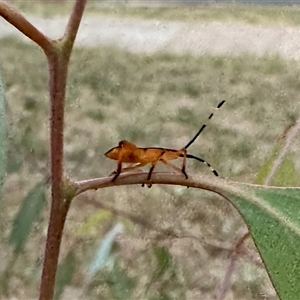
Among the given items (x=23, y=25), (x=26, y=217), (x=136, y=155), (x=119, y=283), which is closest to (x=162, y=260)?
(x=119, y=283)

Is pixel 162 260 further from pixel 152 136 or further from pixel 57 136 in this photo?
pixel 57 136

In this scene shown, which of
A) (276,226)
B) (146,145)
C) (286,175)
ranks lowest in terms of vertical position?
(276,226)

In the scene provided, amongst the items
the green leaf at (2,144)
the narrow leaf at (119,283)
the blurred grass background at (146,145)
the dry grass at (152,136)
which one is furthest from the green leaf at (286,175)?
the green leaf at (2,144)

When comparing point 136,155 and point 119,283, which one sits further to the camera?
point 119,283

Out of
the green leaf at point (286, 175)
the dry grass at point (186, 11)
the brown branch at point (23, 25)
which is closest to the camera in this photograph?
the brown branch at point (23, 25)

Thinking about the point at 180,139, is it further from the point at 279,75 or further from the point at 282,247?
the point at 282,247

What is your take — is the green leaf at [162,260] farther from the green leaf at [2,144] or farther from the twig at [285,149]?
the green leaf at [2,144]
